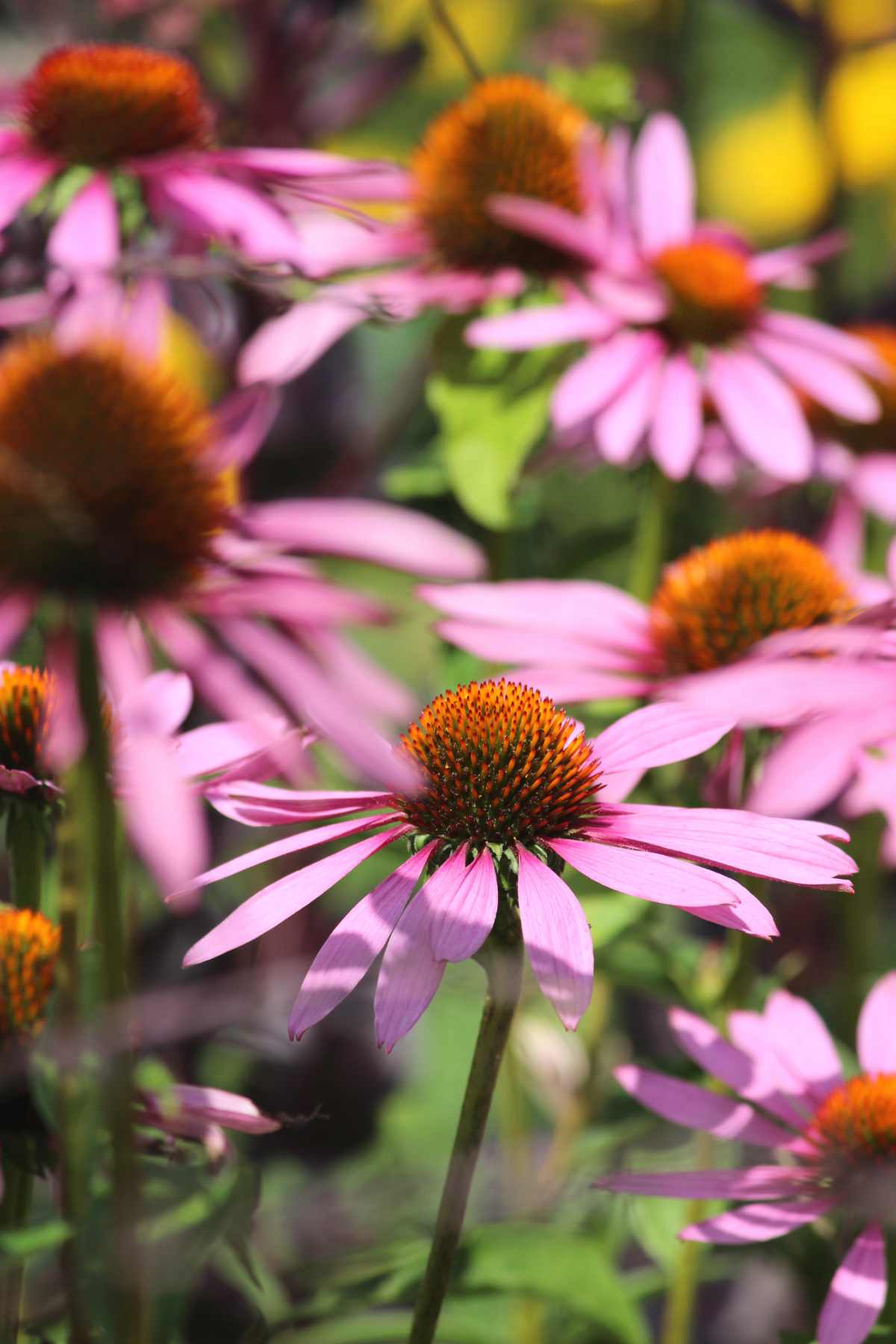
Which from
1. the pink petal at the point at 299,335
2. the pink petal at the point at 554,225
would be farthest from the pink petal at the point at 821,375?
the pink petal at the point at 299,335

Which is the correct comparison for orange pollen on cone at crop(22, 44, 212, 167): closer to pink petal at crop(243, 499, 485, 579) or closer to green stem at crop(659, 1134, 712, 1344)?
pink petal at crop(243, 499, 485, 579)

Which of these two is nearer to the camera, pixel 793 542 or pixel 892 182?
pixel 793 542

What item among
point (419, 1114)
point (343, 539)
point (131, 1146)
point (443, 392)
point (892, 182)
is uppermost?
point (892, 182)

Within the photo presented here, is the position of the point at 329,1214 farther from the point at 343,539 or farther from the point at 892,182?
A: the point at 892,182

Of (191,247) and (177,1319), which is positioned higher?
(191,247)

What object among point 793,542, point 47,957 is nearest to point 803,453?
point 793,542

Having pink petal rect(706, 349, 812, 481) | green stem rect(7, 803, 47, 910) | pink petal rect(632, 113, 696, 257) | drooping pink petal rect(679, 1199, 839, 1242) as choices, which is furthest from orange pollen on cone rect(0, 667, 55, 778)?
pink petal rect(632, 113, 696, 257)
